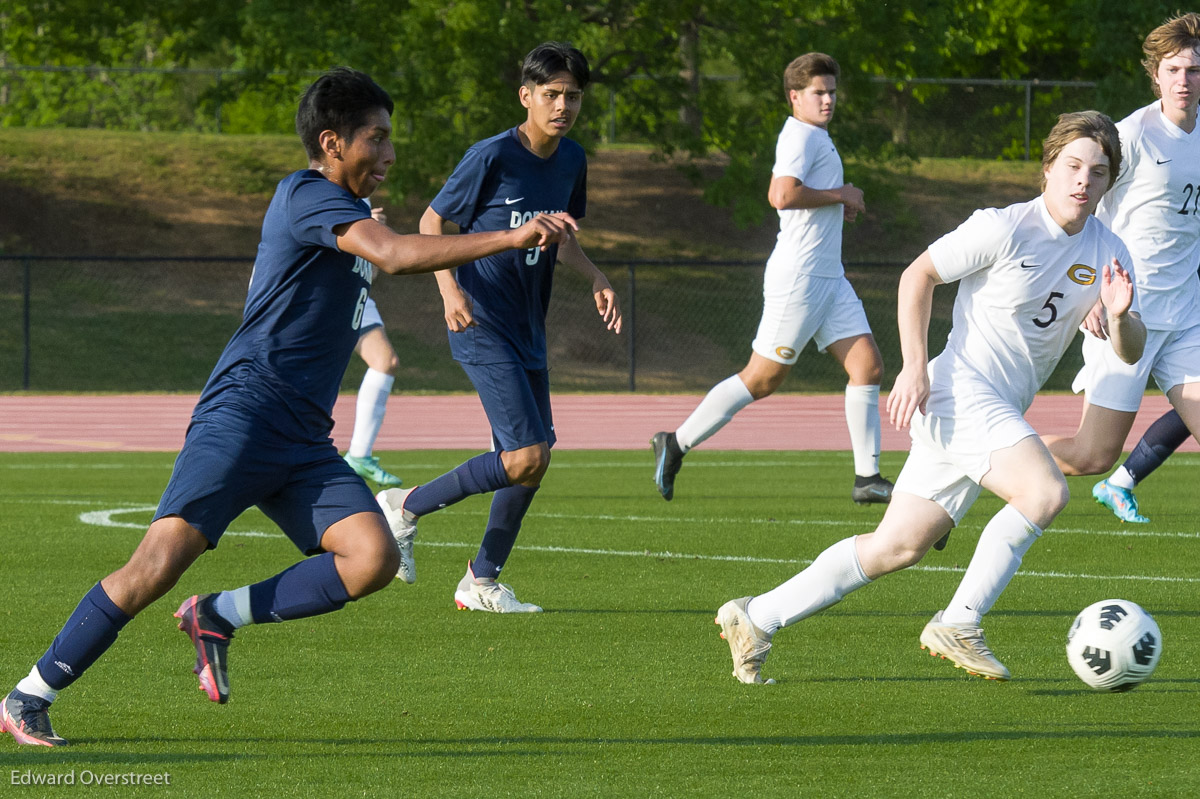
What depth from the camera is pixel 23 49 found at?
30.4 m

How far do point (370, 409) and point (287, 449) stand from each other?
270 inches

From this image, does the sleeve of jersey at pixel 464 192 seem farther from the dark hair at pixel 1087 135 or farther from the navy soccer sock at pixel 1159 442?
the navy soccer sock at pixel 1159 442

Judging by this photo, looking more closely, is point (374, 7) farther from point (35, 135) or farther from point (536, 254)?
point (536, 254)

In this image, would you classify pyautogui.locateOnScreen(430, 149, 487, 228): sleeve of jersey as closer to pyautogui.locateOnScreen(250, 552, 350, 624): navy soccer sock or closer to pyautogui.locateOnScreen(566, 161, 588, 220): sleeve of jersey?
pyautogui.locateOnScreen(566, 161, 588, 220): sleeve of jersey

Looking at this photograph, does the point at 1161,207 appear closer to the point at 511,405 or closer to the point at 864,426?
the point at 864,426

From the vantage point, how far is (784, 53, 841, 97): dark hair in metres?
9.57

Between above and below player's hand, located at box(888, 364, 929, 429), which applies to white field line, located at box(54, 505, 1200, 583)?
below

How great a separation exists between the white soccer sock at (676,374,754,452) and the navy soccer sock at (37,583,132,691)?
559 cm

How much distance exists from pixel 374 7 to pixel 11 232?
27.7 feet

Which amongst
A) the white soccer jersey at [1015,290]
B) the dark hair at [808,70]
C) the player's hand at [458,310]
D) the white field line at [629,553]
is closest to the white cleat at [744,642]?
the white soccer jersey at [1015,290]

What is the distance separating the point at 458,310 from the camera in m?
6.84

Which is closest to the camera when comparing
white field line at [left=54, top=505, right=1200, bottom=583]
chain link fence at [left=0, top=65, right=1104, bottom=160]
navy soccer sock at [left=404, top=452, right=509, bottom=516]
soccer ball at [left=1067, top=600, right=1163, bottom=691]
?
soccer ball at [left=1067, top=600, right=1163, bottom=691]

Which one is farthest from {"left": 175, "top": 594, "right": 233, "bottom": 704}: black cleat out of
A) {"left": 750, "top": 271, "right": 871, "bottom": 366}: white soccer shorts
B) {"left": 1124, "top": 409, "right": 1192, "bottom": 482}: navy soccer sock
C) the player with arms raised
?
{"left": 1124, "top": 409, "right": 1192, "bottom": 482}: navy soccer sock

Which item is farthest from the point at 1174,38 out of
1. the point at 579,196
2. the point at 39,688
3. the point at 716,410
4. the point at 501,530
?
the point at 39,688
